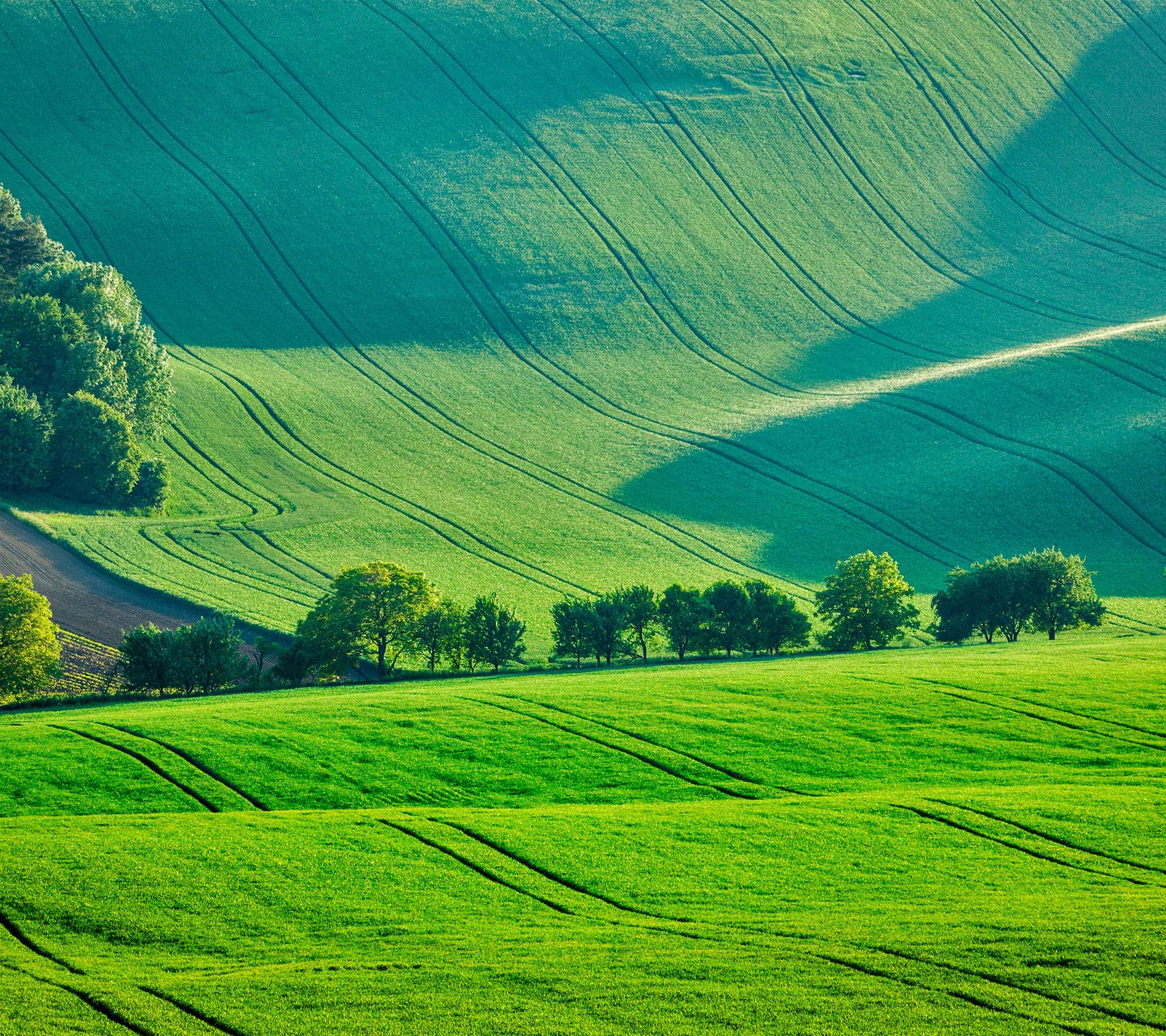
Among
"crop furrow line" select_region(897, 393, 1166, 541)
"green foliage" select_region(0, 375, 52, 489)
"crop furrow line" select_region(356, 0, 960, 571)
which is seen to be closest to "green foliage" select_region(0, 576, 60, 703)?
"green foliage" select_region(0, 375, 52, 489)

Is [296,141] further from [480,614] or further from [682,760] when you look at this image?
[682,760]

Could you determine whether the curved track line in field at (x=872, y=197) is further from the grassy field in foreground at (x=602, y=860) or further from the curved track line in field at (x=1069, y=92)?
the grassy field in foreground at (x=602, y=860)

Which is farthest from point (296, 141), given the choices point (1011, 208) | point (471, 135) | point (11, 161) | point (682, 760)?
point (682, 760)

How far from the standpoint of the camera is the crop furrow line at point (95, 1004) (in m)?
17.7

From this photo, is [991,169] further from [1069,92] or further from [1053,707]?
[1053,707]

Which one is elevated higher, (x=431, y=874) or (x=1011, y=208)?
(x=1011, y=208)

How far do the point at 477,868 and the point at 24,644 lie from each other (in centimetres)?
2841

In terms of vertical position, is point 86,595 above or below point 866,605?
below

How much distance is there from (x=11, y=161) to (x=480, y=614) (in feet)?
297

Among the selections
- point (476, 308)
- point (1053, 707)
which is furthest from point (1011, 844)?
point (476, 308)

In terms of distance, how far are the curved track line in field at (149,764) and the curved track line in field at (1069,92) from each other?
133m

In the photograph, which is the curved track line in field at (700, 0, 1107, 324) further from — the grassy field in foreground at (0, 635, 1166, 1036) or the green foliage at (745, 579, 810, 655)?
the grassy field in foreground at (0, 635, 1166, 1036)

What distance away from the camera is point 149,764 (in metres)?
30.9

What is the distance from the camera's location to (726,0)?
15238 centimetres
